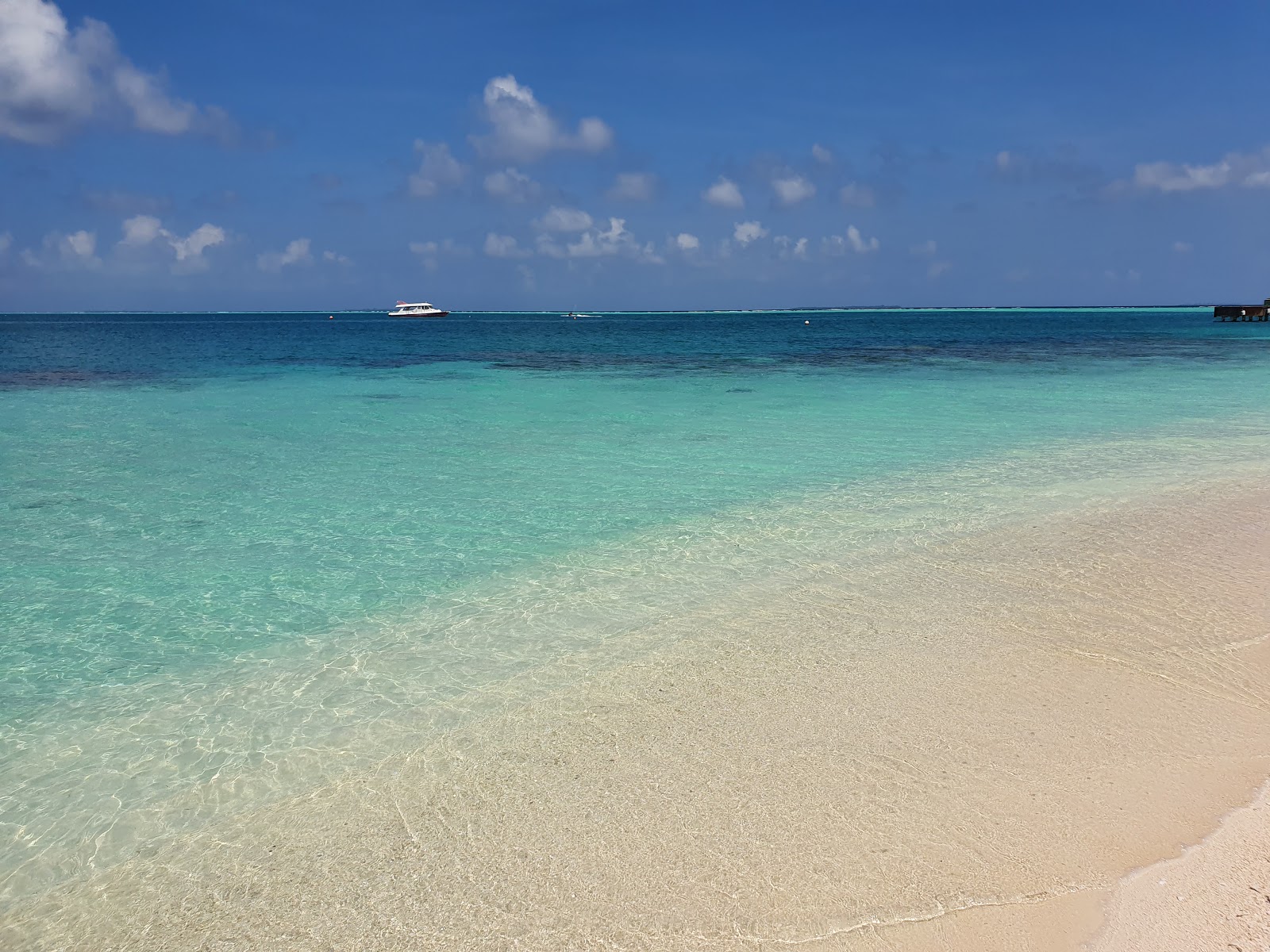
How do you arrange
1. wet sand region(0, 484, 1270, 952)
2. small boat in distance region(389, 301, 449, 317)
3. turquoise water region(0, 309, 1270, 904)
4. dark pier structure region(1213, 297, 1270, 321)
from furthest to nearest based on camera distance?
small boat in distance region(389, 301, 449, 317)
dark pier structure region(1213, 297, 1270, 321)
turquoise water region(0, 309, 1270, 904)
wet sand region(0, 484, 1270, 952)

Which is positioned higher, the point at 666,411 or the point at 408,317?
the point at 408,317

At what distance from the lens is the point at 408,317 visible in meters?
122

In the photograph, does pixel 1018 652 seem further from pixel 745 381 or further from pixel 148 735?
pixel 745 381

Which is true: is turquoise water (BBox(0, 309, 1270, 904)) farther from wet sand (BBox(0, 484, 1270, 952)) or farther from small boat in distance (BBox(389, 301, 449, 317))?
small boat in distance (BBox(389, 301, 449, 317))

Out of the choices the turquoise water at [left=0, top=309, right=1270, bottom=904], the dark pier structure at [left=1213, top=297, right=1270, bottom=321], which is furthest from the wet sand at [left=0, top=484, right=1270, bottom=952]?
the dark pier structure at [left=1213, top=297, right=1270, bottom=321]

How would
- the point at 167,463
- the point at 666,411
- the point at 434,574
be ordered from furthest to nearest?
the point at 666,411 → the point at 167,463 → the point at 434,574

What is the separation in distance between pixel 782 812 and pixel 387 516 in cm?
597

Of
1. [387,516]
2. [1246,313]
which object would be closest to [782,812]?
[387,516]

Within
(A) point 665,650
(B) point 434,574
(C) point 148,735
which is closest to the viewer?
(C) point 148,735

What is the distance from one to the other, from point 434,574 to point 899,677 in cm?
365

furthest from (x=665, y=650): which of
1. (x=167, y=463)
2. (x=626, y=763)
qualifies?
(x=167, y=463)

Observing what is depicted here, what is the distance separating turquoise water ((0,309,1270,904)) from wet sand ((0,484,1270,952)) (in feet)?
1.76

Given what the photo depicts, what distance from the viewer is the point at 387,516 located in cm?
843

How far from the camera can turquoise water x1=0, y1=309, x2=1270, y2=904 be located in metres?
4.47
